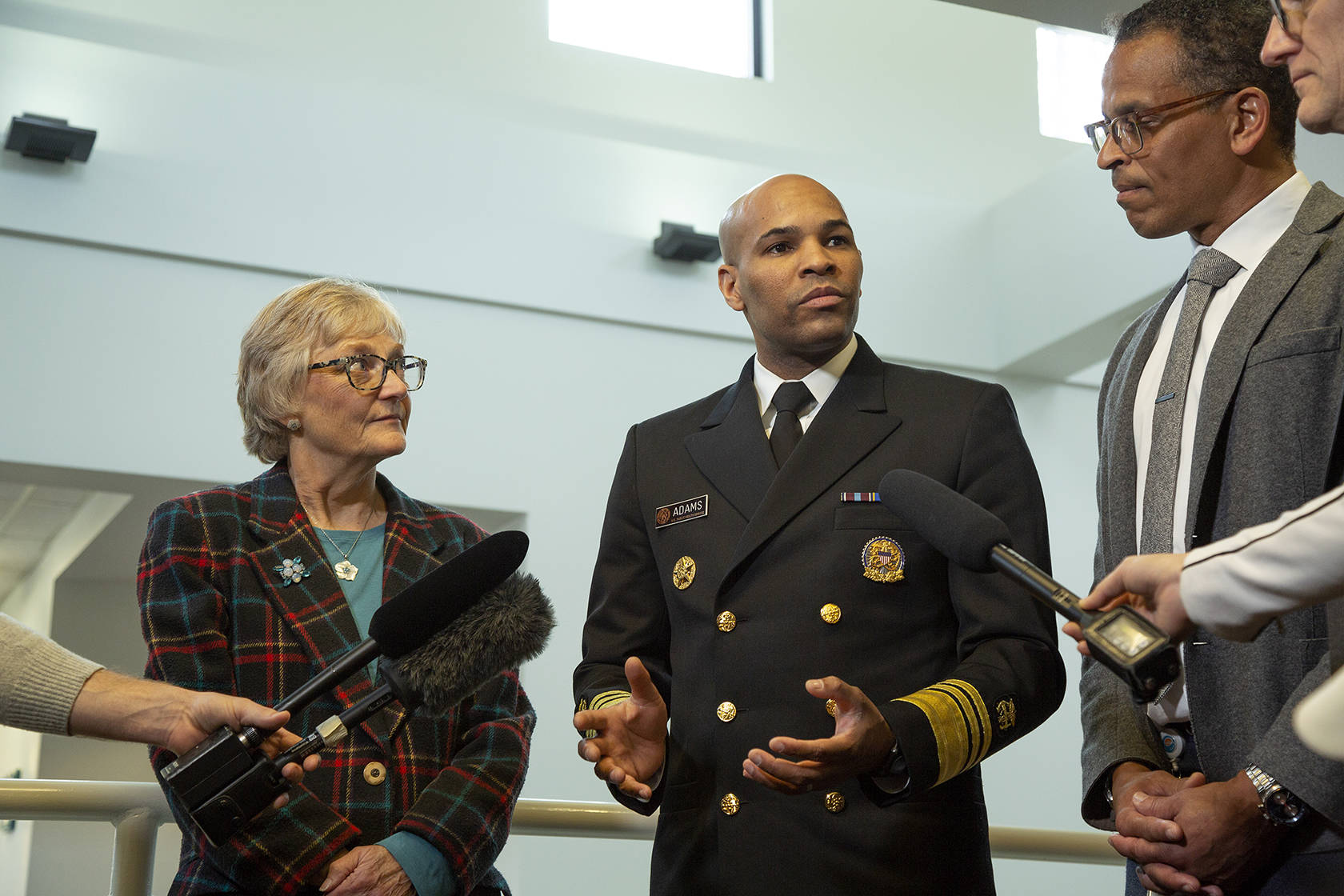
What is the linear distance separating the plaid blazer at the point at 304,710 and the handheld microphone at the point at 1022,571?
987 millimetres

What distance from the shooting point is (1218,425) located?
1.86 metres

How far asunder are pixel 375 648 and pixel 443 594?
145 mm

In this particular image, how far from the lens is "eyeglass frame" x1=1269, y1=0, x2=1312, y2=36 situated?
1701mm

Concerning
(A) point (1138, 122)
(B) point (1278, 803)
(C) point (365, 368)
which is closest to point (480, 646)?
(C) point (365, 368)

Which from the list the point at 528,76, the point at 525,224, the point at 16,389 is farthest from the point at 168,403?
the point at 528,76

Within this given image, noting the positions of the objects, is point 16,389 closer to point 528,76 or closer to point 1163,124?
point 528,76

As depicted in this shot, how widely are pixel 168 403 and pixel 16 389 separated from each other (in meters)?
0.57

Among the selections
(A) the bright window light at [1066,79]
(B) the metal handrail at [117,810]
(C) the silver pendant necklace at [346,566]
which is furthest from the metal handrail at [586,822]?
(A) the bright window light at [1066,79]

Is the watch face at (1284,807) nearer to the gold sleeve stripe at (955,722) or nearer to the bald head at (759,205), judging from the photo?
the gold sleeve stripe at (955,722)

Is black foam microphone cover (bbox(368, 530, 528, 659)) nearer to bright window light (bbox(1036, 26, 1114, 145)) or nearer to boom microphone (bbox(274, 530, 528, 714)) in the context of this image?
boom microphone (bbox(274, 530, 528, 714))

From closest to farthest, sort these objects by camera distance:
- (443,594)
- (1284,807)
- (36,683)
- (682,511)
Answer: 1. (1284,807)
2. (443,594)
3. (36,683)
4. (682,511)

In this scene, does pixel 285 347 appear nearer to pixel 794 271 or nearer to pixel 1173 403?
pixel 794 271

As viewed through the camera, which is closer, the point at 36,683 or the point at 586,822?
the point at 36,683

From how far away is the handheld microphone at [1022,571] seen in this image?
4.22 feet
